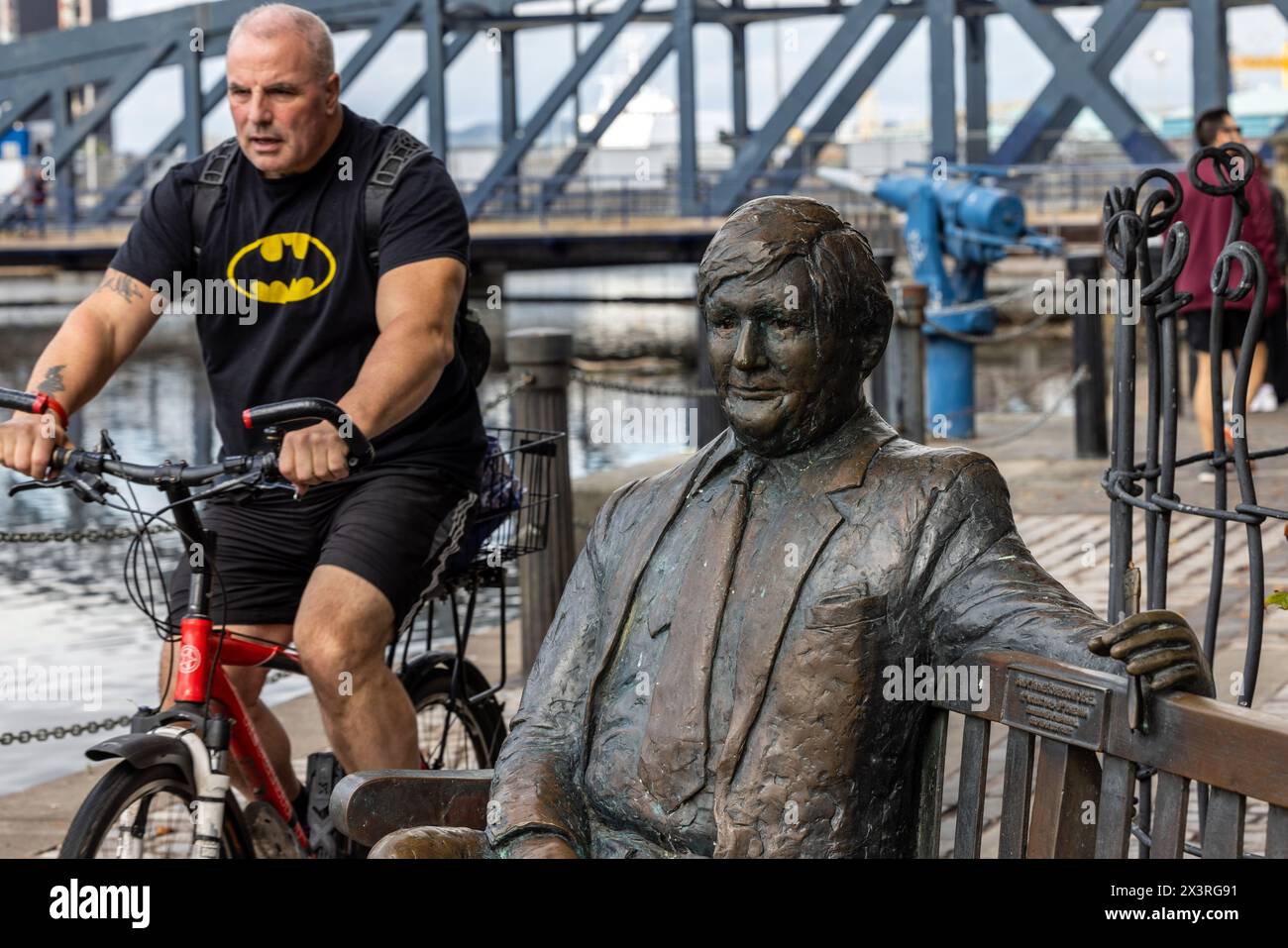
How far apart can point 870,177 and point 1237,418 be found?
15337 millimetres

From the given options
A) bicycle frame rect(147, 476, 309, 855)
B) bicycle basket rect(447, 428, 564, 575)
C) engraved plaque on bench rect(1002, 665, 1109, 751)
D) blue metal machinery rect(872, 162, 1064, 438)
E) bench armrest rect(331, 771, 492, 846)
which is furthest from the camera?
blue metal machinery rect(872, 162, 1064, 438)

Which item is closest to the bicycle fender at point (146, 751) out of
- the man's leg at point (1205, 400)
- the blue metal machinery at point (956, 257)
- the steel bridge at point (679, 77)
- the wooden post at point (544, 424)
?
the wooden post at point (544, 424)

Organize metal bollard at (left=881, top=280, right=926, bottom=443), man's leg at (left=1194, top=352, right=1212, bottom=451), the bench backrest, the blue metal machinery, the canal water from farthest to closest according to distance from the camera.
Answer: the blue metal machinery, man's leg at (left=1194, top=352, right=1212, bottom=451), metal bollard at (left=881, top=280, right=926, bottom=443), the canal water, the bench backrest

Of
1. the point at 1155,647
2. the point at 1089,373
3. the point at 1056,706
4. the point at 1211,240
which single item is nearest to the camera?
the point at 1155,647

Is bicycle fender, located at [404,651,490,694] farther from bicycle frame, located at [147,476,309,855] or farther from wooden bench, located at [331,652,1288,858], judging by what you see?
wooden bench, located at [331,652,1288,858]

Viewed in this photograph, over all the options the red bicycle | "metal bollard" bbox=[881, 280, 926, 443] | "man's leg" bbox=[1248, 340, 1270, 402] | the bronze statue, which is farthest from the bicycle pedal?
"man's leg" bbox=[1248, 340, 1270, 402]

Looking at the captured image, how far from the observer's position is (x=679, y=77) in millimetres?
41469

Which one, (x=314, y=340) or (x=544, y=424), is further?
(x=544, y=424)

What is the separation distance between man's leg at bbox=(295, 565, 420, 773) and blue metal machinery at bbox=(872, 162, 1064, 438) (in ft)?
29.1

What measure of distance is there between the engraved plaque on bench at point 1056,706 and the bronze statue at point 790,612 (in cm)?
5

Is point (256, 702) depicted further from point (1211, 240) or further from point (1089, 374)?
point (1089, 374)

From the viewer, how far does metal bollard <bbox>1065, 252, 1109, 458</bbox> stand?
1099 cm

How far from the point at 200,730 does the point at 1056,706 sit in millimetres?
1849

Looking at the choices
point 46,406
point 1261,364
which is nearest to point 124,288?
point 46,406
